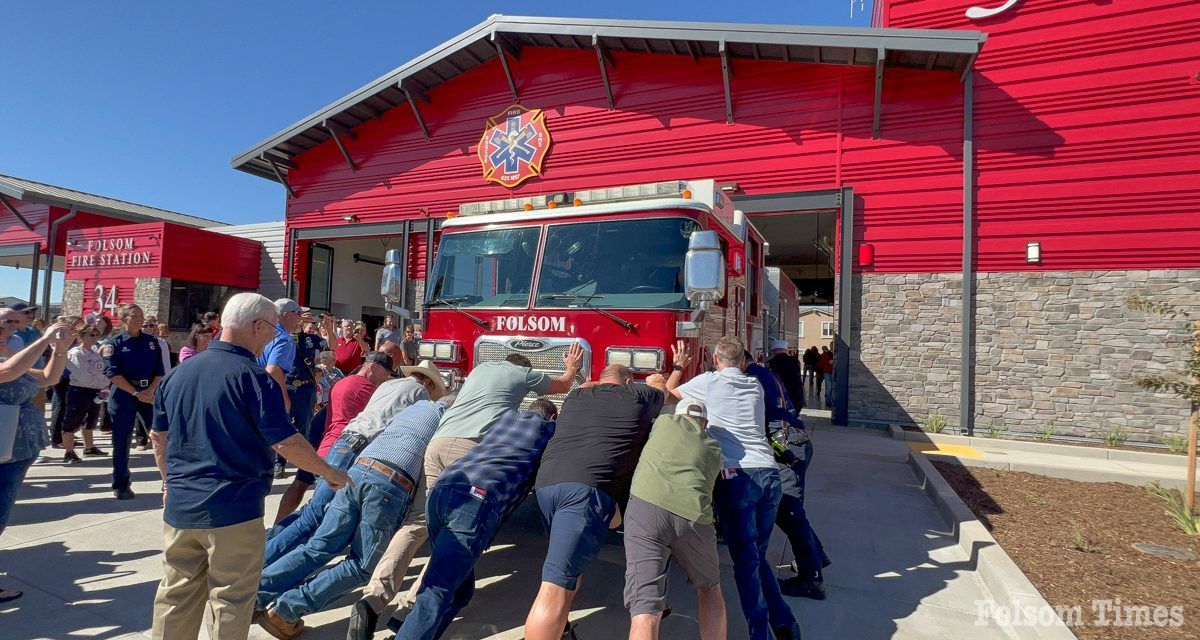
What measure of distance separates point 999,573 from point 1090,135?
8995 mm

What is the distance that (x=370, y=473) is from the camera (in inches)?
129

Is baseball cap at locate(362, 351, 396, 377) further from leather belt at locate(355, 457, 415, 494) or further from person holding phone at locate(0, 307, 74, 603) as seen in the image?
person holding phone at locate(0, 307, 74, 603)

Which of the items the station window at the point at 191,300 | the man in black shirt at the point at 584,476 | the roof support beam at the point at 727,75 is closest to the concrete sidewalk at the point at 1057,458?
the man in black shirt at the point at 584,476

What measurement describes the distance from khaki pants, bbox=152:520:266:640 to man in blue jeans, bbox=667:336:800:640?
2.48 metres

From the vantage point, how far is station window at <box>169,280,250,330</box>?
49.9 feet

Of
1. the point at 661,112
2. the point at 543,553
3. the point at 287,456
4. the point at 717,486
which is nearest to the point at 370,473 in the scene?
the point at 287,456

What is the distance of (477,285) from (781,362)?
383cm

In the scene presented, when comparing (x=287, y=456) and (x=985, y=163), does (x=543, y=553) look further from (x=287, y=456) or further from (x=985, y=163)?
(x=985, y=163)

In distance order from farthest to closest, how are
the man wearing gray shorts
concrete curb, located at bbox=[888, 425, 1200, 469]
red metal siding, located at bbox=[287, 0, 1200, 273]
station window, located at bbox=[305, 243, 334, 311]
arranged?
station window, located at bbox=[305, 243, 334, 311] → red metal siding, located at bbox=[287, 0, 1200, 273] → concrete curb, located at bbox=[888, 425, 1200, 469] → the man wearing gray shorts

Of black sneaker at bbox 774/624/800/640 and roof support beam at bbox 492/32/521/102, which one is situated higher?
roof support beam at bbox 492/32/521/102

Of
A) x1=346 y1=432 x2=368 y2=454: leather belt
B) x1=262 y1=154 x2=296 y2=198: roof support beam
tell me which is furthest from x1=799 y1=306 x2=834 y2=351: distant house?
x1=346 y1=432 x2=368 y2=454: leather belt

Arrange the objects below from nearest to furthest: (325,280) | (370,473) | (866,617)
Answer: (370,473), (866,617), (325,280)

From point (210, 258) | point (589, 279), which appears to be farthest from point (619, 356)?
point (210, 258)

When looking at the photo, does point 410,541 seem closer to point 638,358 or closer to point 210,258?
point 638,358
